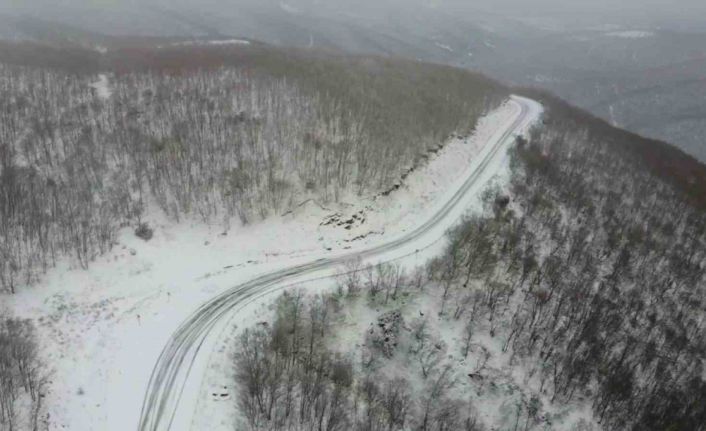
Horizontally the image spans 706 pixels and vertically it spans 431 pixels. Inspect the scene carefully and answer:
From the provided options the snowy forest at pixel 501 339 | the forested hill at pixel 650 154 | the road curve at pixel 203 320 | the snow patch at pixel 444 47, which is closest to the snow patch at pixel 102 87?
the road curve at pixel 203 320

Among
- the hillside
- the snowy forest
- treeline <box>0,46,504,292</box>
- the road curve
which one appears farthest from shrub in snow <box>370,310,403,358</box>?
treeline <box>0,46,504,292</box>

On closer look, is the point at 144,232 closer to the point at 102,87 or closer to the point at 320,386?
the point at 320,386

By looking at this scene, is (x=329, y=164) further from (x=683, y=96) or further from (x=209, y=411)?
(x=683, y=96)

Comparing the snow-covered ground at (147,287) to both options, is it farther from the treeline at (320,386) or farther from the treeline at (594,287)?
the treeline at (594,287)

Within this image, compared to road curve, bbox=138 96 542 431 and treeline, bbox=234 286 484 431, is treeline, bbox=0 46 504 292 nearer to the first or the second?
road curve, bbox=138 96 542 431

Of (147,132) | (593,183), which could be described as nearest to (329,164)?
(147,132)

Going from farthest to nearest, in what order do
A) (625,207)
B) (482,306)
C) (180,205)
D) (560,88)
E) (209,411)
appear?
(560,88)
(625,207)
(180,205)
(482,306)
(209,411)

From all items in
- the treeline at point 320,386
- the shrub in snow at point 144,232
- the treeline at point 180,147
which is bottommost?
the treeline at point 320,386
